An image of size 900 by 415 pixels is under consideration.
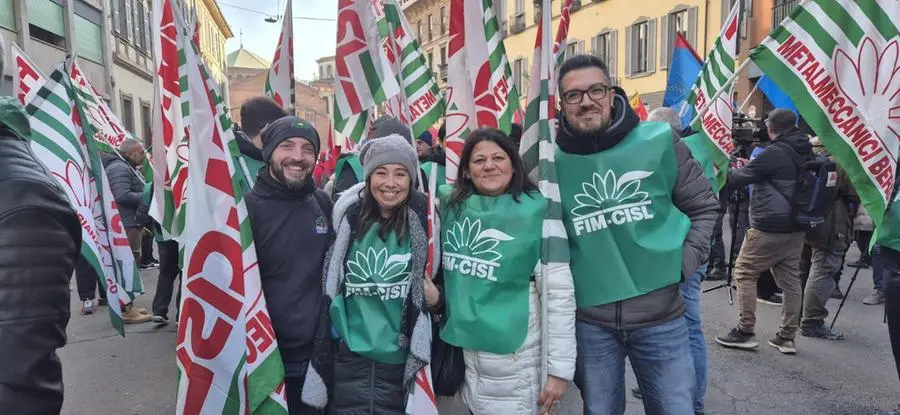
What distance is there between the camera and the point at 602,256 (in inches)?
94.2

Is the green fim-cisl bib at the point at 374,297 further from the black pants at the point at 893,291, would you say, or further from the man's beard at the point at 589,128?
the black pants at the point at 893,291

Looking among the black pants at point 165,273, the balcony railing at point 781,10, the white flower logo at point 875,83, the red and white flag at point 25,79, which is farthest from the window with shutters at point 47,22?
the balcony railing at point 781,10

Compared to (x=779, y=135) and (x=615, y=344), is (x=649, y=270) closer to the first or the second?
(x=615, y=344)

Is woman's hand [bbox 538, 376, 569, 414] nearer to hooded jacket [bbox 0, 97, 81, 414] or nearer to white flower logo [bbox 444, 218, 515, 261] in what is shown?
white flower logo [bbox 444, 218, 515, 261]

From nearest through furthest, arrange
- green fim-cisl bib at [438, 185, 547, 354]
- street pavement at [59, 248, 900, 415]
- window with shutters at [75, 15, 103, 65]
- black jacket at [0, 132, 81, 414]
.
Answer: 1. black jacket at [0, 132, 81, 414]
2. green fim-cisl bib at [438, 185, 547, 354]
3. street pavement at [59, 248, 900, 415]
4. window with shutters at [75, 15, 103, 65]

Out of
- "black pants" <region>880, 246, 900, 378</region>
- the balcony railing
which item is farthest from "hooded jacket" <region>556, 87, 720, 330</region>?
the balcony railing

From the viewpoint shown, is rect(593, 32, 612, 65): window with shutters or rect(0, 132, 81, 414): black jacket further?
rect(593, 32, 612, 65): window with shutters

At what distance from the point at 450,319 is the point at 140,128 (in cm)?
2336

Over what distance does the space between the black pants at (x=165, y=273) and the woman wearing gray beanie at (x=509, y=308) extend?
428 centimetres

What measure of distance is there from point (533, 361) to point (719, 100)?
11.9 ft

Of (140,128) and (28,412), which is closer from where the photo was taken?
(28,412)

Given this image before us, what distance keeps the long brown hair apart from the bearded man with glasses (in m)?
0.68

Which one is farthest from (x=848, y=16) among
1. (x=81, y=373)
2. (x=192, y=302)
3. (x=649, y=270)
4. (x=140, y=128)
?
(x=140, y=128)

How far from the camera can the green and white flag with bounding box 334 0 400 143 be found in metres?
3.73
